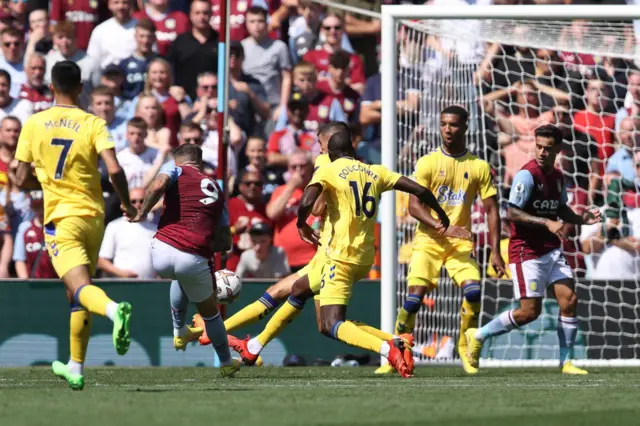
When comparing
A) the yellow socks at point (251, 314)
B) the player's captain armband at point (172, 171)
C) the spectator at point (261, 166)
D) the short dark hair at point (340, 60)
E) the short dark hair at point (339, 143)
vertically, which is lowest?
the yellow socks at point (251, 314)

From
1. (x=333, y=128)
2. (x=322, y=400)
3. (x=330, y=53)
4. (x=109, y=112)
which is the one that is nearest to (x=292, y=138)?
(x=330, y=53)

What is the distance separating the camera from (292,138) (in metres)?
15.0

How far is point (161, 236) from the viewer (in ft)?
30.5

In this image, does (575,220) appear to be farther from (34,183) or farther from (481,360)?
(34,183)

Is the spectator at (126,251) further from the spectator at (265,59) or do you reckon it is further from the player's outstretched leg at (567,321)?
the player's outstretched leg at (567,321)

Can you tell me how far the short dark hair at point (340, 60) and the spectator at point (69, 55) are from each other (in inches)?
116

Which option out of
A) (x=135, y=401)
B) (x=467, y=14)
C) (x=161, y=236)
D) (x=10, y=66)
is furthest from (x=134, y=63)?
(x=135, y=401)

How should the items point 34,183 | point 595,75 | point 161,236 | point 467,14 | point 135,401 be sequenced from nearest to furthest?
point 135,401 < point 34,183 < point 161,236 < point 467,14 < point 595,75

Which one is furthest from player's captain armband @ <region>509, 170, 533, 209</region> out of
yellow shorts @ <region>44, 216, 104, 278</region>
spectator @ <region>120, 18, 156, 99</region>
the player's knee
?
spectator @ <region>120, 18, 156, 99</region>

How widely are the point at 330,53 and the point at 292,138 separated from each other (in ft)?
4.33

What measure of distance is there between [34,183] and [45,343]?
17.2 ft

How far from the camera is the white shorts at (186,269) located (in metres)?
9.17

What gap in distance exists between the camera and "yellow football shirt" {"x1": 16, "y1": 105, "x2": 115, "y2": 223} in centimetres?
812

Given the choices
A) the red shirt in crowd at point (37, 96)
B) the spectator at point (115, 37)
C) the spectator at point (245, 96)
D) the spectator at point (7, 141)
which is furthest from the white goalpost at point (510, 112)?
the spectator at point (7, 141)
